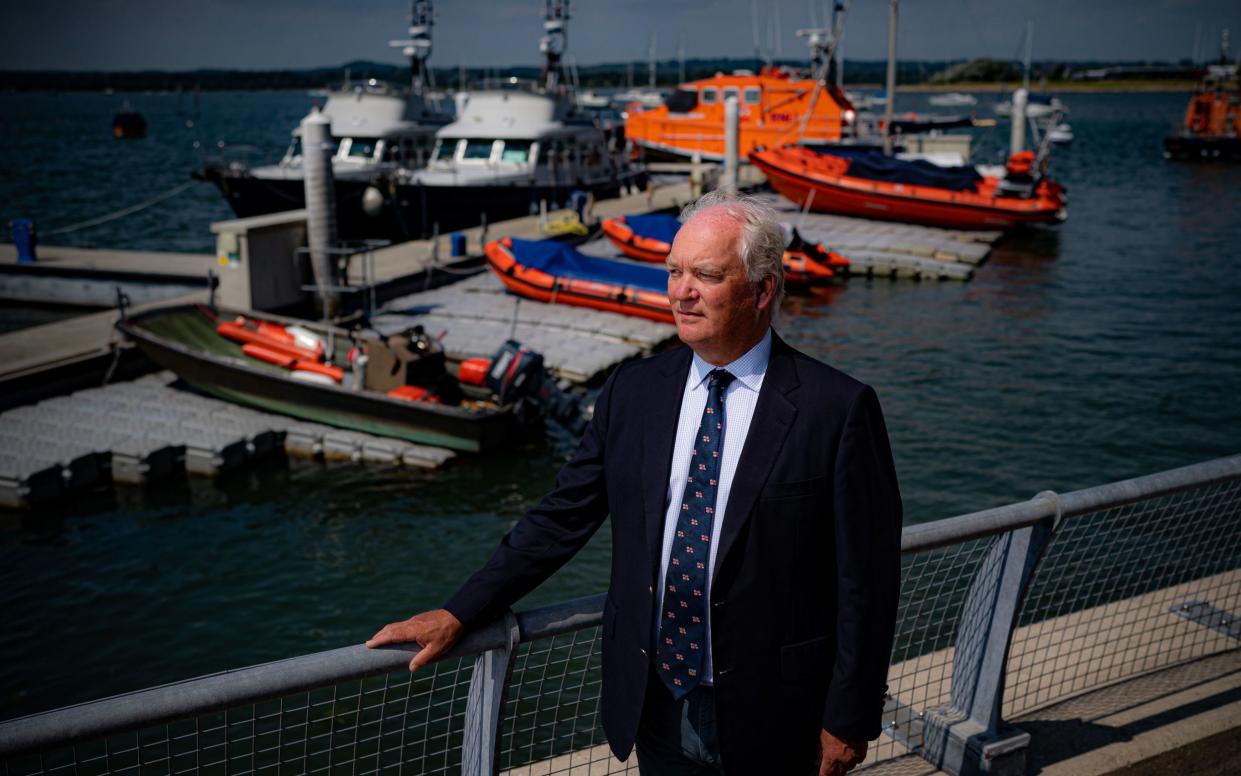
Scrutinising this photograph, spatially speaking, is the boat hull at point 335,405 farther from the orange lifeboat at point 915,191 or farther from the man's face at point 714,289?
the orange lifeboat at point 915,191

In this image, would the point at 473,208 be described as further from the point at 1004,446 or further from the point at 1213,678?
the point at 1213,678

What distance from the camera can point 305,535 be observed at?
10.6 m

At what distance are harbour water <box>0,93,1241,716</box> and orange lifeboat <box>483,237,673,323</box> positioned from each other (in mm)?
3276

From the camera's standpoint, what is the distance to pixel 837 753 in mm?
2404

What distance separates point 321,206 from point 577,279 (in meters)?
4.65

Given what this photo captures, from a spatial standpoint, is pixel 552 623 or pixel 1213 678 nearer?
pixel 552 623

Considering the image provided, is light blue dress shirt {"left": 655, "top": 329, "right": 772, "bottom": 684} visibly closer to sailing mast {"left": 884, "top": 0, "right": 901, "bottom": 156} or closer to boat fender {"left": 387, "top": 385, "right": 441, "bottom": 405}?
boat fender {"left": 387, "top": 385, "right": 441, "bottom": 405}

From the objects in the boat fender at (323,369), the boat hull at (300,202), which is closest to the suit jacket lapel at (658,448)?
the boat fender at (323,369)

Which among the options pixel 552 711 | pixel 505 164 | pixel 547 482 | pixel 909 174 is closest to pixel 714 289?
pixel 552 711

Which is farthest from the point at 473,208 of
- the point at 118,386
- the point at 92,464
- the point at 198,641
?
the point at 198,641

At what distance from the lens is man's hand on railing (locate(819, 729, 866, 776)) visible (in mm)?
2398

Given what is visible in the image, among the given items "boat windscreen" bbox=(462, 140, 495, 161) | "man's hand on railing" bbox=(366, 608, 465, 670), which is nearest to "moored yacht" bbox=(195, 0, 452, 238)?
"boat windscreen" bbox=(462, 140, 495, 161)

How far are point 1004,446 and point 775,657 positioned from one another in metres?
12.3

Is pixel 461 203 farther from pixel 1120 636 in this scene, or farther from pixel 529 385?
pixel 1120 636
